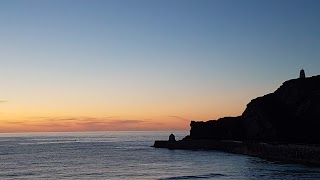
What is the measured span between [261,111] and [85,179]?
58.3m

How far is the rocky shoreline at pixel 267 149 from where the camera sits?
71.9 m

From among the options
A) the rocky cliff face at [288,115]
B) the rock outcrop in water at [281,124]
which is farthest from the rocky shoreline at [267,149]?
the rocky cliff face at [288,115]

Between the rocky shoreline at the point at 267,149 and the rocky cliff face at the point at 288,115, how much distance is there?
675cm

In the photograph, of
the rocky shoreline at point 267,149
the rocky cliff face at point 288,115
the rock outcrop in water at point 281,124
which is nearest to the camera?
the rocky shoreline at point 267,149

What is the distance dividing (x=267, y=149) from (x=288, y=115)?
17627mm

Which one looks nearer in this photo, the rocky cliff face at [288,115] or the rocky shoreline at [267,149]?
the rocky shoreline at [267,149]

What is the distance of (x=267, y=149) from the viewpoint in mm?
87562

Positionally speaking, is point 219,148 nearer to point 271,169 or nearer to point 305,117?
point 305,117

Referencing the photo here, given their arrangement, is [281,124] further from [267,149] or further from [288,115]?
[267,149]

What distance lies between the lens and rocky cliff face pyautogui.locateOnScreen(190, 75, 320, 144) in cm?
9500

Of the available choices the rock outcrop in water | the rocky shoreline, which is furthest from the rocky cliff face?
the rocky shoreline

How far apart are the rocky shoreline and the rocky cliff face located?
6.75 m

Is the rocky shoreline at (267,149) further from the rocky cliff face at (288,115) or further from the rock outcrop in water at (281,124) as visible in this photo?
the rocky cliff face at (288,115)

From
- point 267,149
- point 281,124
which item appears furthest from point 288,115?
point 267,149
